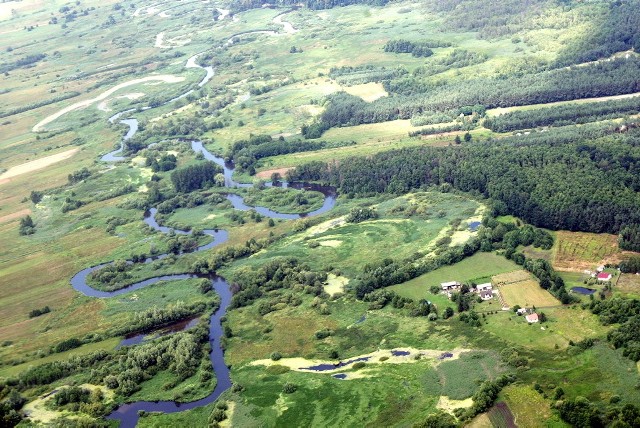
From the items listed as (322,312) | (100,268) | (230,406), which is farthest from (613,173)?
(100,268)

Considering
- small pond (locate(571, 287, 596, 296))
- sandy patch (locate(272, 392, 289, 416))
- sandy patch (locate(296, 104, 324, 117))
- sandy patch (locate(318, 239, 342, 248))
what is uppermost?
sandy patch (locate(296, 104, 324, 117))

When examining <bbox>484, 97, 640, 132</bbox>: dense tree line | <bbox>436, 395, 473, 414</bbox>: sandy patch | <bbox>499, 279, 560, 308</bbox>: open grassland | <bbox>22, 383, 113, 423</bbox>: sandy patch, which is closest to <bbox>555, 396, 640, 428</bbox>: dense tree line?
<bbox>436, 395, 473, 414</bbox>: sandy patch

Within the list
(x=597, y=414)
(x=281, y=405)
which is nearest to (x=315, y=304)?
(x=281, y=405)

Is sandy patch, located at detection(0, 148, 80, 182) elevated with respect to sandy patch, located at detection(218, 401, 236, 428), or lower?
elevated

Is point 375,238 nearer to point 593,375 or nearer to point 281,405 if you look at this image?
point 281,405

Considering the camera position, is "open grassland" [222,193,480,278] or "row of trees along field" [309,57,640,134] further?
"row of trees along field" [309,57,640,134]

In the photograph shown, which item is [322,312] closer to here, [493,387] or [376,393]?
[376,393]

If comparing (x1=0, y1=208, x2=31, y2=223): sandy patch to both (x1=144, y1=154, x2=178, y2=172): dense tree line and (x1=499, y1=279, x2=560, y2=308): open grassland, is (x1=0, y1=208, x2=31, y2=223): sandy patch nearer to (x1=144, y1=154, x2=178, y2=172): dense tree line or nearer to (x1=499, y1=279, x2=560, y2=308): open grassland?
(x1=144, y1=154, x2=178, y2=172): dense tree line
